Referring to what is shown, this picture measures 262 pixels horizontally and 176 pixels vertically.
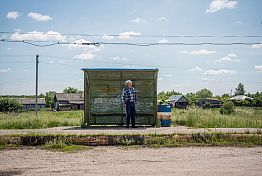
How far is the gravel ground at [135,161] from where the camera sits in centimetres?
614

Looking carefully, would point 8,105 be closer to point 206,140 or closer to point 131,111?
point 131,111

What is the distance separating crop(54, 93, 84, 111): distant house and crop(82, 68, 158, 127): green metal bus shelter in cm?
8360

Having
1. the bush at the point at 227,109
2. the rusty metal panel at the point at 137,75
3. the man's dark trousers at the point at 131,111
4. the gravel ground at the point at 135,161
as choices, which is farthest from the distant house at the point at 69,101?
the gravel ground at the point at 135,161

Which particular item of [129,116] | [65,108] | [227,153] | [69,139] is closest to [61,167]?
[69,139]

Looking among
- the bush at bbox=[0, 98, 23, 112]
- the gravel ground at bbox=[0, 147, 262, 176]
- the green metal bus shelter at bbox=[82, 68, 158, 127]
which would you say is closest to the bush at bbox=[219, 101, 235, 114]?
the green metal bus shelter at bbox=[82, 68, 158, 127]

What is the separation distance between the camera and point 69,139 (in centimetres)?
936

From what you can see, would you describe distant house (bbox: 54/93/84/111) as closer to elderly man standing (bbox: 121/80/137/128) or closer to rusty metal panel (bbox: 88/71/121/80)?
rusty metal panel (bbox: 88/71/121/80)

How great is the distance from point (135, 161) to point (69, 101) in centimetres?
9763

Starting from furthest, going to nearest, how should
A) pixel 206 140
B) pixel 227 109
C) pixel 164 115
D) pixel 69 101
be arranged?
1. pixel 69 101
2. pixel 227 109
3. pixel 164 115
4. pixel 206 140

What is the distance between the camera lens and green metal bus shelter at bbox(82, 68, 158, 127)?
42.4 feet

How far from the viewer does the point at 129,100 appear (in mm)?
12102

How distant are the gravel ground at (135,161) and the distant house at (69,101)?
88345 mm

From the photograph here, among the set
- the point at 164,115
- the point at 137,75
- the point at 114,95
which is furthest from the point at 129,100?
the point at 164,115

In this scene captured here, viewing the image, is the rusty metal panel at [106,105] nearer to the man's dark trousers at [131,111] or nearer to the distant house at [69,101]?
the man's dark trousers at [131,111]
